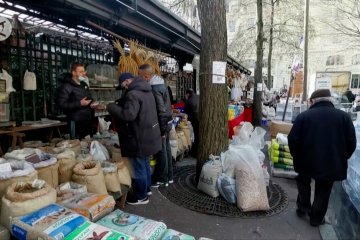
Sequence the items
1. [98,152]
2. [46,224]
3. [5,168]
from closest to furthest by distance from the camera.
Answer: [46,224] → [5,168] → [98,152]

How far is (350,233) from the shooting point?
112 inches

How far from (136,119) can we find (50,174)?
47.7 inches

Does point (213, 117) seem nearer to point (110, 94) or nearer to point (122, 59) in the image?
point (122, 59)

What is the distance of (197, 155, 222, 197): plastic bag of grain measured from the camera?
405cm

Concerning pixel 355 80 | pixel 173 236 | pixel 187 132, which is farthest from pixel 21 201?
pixel 355 80

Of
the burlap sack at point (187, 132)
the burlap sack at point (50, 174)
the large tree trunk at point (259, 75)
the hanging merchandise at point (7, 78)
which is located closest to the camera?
the burlap sack at point (50, 174)

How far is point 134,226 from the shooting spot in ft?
7.87

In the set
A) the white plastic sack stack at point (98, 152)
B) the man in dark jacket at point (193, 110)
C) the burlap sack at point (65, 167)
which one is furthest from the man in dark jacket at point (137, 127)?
the man in dark jacket at point (193, 110)

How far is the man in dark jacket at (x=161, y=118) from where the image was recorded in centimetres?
417

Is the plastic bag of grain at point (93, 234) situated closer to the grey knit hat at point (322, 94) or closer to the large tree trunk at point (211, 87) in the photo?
the large tree trunk at point (211, 87)

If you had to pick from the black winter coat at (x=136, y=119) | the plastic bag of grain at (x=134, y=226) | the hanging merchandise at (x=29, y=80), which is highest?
the hanging merchandise at (x=29, y=80)

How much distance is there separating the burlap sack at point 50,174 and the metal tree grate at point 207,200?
5.65ft

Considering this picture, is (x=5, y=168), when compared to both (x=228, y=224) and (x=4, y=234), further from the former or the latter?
(x=228, y=224)

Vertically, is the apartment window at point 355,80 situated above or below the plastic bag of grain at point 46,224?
above
